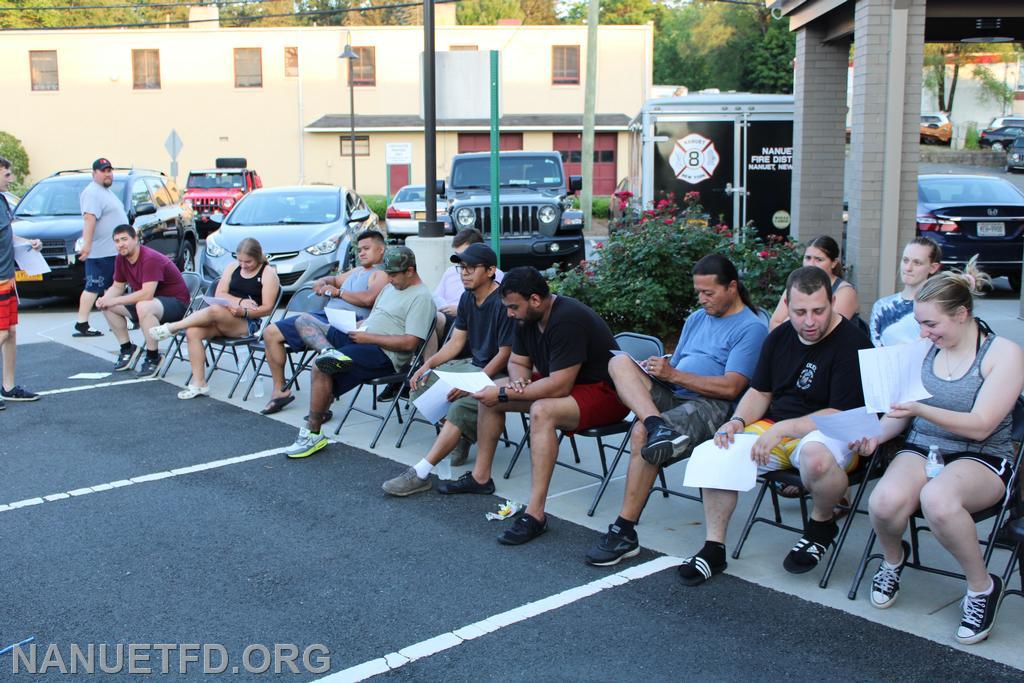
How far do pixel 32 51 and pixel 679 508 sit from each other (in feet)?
139

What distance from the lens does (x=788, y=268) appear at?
9039 mm

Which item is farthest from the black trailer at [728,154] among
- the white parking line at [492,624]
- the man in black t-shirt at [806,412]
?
the white parking line at [492,624]

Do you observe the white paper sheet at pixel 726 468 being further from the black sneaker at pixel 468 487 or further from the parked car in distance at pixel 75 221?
the parked car in distance at pixel 75 221

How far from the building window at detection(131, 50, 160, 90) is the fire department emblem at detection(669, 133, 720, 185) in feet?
107

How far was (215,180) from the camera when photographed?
31.6 m

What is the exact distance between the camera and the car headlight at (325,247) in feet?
45.3

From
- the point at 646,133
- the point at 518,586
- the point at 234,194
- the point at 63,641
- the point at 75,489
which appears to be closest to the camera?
the point at 63,641

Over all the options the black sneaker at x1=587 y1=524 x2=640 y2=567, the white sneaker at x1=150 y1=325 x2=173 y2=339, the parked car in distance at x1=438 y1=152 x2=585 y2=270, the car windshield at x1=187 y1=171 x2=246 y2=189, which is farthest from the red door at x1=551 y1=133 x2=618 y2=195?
the black sneaker at x1=587 y1=524 x2=640 y2=567

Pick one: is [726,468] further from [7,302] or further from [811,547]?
[7,302]

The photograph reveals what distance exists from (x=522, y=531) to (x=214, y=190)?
1087 inches

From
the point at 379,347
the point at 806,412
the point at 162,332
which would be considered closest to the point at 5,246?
the point at 162,332

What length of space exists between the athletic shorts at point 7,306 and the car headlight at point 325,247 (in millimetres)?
5288

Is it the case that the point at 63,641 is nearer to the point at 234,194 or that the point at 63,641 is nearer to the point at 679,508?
the point at 679,508

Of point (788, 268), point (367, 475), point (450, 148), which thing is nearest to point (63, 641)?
point (367, 475)
